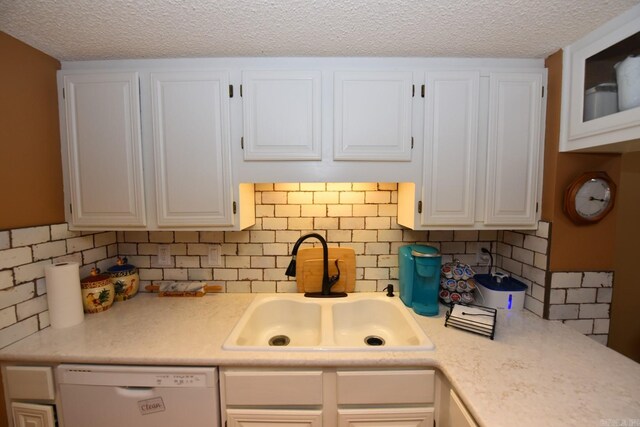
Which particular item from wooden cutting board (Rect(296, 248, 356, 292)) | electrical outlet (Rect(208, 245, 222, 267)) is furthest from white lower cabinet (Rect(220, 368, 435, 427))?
electrical outlet (Rect(208, 245, 222, 267))

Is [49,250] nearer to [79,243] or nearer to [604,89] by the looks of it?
[79,243]

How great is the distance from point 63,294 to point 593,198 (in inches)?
103

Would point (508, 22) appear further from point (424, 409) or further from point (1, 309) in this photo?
point (1, 309)

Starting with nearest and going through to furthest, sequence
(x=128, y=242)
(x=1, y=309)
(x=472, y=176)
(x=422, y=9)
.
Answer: (x=422, y=9)
(x=1, y=309)
(x=472, y=176)
(x=128, y=242)

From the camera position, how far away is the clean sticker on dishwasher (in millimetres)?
1070

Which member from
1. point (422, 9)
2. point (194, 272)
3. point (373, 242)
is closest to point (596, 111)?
point (422, 9)

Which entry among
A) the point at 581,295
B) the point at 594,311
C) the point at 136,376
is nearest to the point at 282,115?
the point at 136,376

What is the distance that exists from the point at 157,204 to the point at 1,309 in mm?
714

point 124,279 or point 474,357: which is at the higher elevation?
point 124,279

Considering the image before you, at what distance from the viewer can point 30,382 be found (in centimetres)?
108

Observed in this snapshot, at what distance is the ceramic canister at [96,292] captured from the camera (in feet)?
A: 4.49

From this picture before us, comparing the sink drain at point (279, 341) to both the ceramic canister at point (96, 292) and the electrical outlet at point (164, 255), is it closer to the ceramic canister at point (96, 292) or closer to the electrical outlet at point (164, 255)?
the electrical outlet at point (164, 255)

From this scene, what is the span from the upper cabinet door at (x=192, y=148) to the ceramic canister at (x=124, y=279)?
1.64 feet

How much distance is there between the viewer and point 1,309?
1.08 meters
